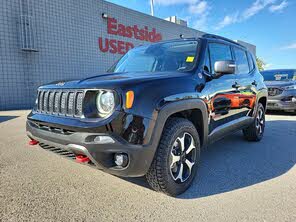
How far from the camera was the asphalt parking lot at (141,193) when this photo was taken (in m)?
2.22

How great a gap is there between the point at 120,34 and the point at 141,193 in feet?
42.2

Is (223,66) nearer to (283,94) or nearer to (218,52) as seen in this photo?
(218,52)

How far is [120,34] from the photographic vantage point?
14219 mm

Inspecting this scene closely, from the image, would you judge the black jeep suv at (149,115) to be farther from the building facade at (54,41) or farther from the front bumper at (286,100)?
the building facade at (54,41)

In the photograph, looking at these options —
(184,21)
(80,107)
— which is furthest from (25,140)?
(184,21)

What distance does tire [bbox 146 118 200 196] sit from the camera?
237 cm

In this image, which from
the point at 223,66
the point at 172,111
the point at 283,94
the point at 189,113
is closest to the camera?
the point at 172,111

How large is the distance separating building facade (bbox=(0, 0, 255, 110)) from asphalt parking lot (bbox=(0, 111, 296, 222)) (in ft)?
23.4

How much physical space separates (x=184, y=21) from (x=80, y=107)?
2045cm

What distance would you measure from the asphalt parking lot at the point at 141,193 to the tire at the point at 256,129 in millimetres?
832

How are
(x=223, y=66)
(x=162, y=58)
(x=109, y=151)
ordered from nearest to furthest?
(x=109, y=151)
(x=223, y=66)
(x=162, y=58)

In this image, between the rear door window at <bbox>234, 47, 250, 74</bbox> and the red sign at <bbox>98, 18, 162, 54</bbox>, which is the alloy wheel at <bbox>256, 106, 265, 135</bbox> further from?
the red sign at <bbox>98, 18, 162, 54</bbox>

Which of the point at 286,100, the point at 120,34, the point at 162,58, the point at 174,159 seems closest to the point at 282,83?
the point at 286,100

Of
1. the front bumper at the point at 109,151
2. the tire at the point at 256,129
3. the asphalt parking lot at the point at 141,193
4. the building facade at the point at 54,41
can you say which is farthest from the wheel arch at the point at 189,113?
the building facade at the point at 54,41
